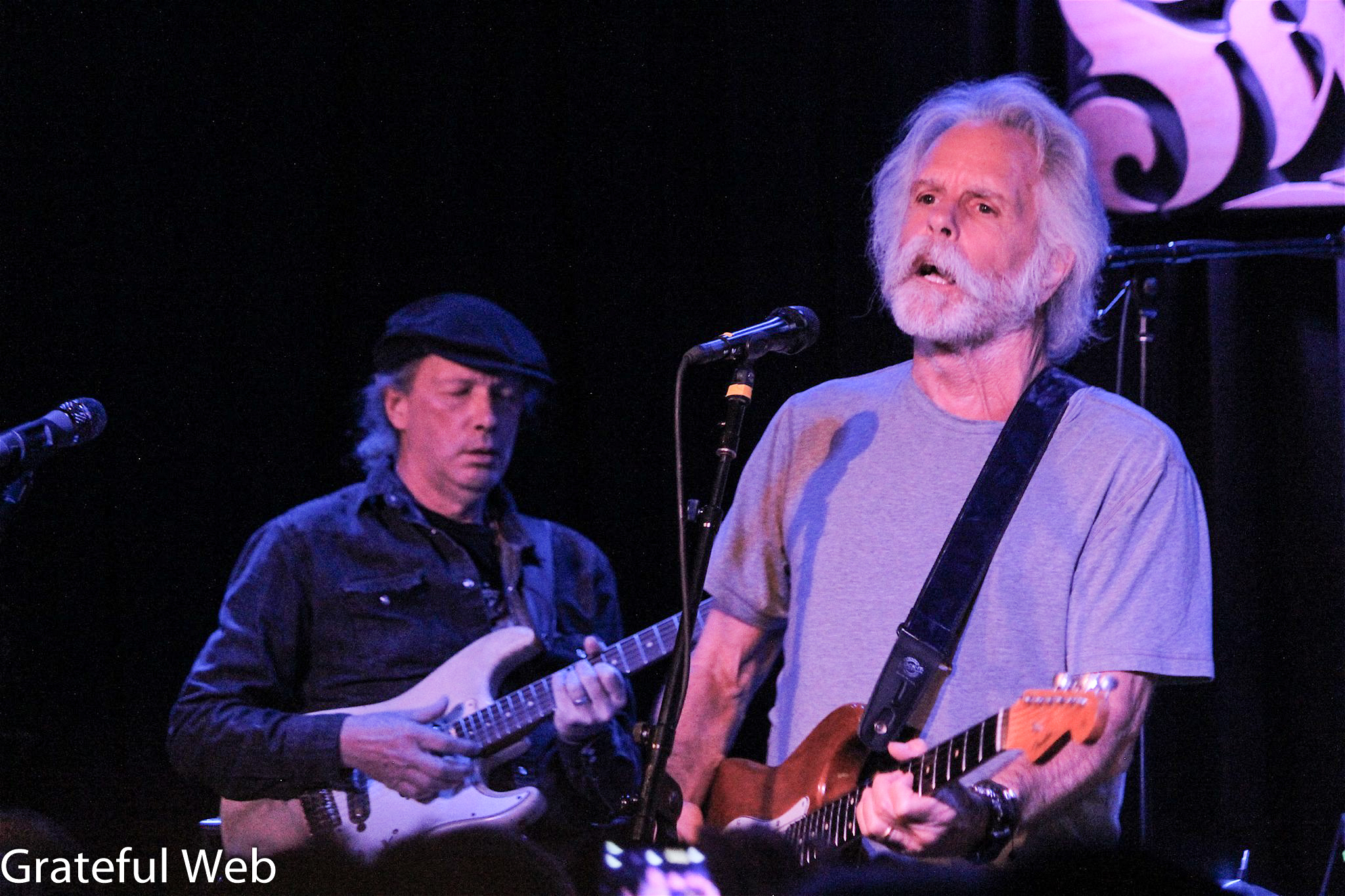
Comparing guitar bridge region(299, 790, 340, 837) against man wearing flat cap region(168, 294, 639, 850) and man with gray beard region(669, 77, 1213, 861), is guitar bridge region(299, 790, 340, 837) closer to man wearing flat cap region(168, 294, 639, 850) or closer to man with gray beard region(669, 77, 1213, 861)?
man wearing flat cap region(168, 294, 639, 850)

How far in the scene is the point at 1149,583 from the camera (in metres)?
2.27

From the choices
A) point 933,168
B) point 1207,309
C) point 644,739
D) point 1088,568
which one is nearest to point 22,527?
point 644,739

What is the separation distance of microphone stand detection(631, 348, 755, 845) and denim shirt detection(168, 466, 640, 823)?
1737 mm

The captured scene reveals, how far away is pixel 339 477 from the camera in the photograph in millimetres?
4598

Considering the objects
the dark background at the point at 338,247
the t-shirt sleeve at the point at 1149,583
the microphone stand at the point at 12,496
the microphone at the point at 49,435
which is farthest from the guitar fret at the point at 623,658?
the t-shirt sleeve at the point at 1149,583

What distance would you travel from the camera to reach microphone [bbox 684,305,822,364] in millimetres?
2283

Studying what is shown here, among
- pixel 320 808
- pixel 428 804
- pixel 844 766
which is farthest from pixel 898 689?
pixel 320 808

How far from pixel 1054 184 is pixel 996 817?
1332 millimetres

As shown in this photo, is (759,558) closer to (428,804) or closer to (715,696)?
(715,696)

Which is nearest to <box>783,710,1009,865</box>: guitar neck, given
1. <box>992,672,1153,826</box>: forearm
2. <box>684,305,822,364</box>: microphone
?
<box>992,672,1153,826</box>: forearm

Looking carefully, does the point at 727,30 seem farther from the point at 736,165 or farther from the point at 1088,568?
the point at 1088,568

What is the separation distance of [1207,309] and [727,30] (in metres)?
1.74

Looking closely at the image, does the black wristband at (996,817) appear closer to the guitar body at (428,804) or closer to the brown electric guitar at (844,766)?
the brown electric guitar at (844,766)

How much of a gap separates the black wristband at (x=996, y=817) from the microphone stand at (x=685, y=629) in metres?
0.50
